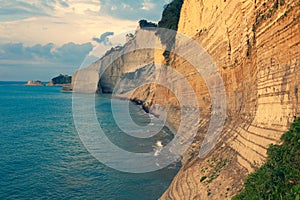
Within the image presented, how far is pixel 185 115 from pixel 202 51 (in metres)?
9.24

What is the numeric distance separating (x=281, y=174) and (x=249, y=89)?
355 inches

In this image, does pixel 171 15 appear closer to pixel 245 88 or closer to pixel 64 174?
pixel 245 88

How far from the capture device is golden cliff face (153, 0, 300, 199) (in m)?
14.6

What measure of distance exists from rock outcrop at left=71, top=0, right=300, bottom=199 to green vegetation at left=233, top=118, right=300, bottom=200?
4.65 feet

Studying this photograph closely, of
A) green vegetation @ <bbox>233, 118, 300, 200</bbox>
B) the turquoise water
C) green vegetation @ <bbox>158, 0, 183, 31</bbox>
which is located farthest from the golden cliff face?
green vegetation @ <bbox>158, 0, 183, 31</bbox>

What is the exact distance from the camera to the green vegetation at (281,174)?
1098 cm

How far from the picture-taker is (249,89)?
19.6 metres

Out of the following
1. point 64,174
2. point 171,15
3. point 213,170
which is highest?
point 171,15

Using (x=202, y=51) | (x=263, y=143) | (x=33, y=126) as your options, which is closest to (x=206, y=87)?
(x=202, y=51)

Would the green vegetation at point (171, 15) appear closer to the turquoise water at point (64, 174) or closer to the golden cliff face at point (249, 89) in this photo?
the turquoise water at point (64, 174)

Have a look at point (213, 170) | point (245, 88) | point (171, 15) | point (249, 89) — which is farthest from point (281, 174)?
point (171, 15)

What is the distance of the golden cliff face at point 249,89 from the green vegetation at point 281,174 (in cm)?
146

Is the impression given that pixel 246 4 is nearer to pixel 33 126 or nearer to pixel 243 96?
pixel 243 96

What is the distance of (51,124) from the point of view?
54.9 m
